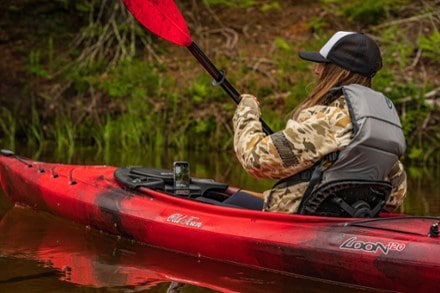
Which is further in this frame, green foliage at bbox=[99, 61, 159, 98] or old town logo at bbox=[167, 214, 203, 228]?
green foliage at bbox=[99, 61, 159, 98]

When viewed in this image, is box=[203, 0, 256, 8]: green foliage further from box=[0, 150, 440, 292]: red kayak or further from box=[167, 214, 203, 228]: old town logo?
box=[167, 214, 203, 228]: old town logo

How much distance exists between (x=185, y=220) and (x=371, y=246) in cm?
124

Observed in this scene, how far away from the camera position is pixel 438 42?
1089 centimetres

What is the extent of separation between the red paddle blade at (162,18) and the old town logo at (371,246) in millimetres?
2051

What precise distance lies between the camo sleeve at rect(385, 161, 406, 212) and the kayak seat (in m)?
0.27

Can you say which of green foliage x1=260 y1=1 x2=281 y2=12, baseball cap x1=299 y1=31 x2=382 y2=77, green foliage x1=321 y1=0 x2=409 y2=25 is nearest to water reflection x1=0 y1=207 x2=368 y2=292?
baseball cap x1=299 y1=31 x2=382 y2=77

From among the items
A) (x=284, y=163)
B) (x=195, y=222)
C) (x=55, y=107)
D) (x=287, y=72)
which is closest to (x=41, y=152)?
(x=55, y=107)

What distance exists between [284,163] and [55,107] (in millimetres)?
7502

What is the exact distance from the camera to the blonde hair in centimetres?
448

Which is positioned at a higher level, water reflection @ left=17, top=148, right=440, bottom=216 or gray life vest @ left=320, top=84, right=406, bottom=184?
water reflection @ left=17, top=148, right=440, bottom=216

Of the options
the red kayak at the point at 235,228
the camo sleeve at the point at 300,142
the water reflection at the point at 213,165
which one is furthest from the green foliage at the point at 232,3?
the camo sleeve at the point at 300,142

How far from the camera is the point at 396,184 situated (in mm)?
4871

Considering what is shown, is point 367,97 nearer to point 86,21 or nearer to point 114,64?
point 114,64

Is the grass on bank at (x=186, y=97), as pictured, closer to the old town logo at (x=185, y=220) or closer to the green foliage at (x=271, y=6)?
the green foliage at (x=271, y=6)
